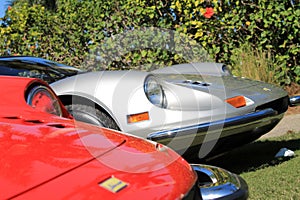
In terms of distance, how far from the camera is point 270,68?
7.13m

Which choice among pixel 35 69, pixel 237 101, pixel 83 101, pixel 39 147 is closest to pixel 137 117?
pixel 83 101

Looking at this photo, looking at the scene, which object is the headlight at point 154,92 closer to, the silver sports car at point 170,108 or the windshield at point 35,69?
the silver sports car at point 170,108

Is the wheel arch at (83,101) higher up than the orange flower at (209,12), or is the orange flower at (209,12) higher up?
the orange flower at (209,12)

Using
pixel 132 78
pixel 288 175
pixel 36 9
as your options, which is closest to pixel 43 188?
pixel 132 78

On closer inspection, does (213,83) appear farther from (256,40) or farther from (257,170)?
(256,40)

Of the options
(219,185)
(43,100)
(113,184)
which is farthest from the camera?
(43,100)

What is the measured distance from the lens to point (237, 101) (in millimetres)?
3463

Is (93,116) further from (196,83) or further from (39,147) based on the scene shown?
(39,147)

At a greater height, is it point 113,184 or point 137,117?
point 113,184

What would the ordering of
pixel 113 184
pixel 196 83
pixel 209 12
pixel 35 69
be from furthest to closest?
pixel 209 12 → pixel 35 69 → pixel 196 83 → pixel 113 184

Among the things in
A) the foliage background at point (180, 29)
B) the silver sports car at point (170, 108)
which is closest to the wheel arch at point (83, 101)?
the silver sports car at point (170, 108)

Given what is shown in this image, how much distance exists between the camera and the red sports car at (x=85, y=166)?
4.03 ft

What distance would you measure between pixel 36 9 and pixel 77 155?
8.44 metres

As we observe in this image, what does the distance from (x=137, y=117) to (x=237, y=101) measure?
32.1 inches
